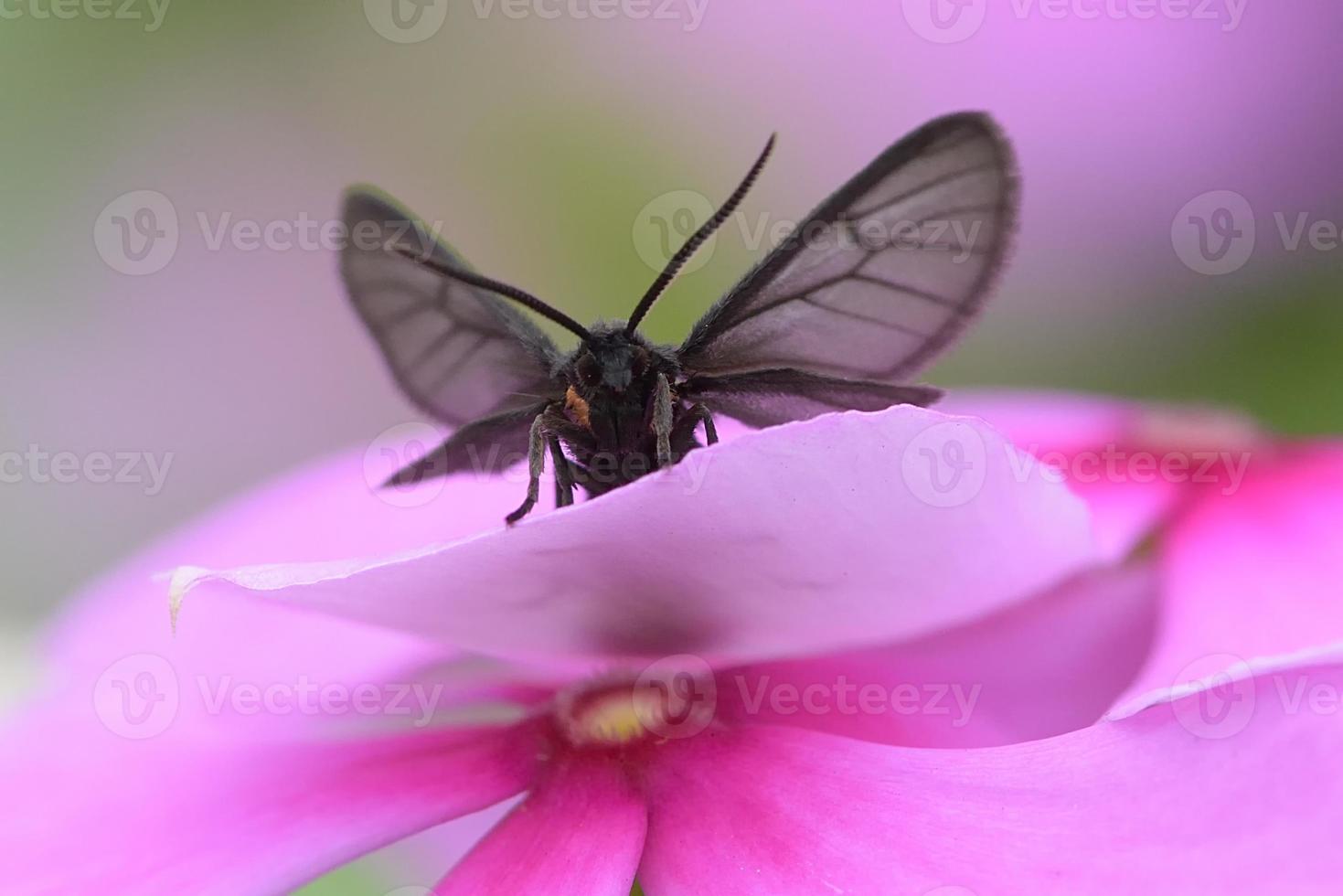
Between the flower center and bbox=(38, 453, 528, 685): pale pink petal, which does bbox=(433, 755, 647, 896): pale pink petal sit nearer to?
the flower center

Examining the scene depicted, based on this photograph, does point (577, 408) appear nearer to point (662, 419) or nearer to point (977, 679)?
point (662, 419)

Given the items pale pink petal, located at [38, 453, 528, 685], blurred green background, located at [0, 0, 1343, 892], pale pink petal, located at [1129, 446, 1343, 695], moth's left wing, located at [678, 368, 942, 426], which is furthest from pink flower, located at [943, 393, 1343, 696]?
blurred green background, located at [0, 0, 1343, 892]

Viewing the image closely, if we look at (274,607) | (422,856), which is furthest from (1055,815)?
(422,856)

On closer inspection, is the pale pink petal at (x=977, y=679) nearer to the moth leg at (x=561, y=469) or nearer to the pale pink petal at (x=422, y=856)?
the moth leg at (x=561, y=469)

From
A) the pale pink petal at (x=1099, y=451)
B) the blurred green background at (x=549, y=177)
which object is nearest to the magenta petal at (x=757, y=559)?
the pale pink petal at (x=1099, y=451)

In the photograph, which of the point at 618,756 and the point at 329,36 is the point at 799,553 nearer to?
the point at 618,756

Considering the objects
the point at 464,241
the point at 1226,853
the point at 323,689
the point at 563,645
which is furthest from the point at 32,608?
the point at 1226,853
